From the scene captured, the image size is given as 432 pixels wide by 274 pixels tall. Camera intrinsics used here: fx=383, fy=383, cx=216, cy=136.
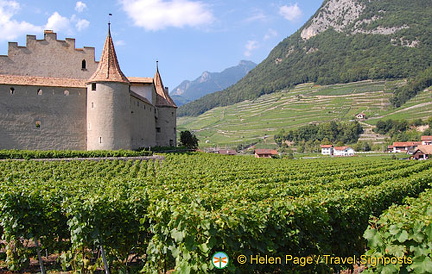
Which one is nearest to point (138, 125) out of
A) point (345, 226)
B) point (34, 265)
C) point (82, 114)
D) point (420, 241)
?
point (82, 114)

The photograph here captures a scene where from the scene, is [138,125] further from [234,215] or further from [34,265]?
[234,215]

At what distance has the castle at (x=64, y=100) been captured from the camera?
39281mm

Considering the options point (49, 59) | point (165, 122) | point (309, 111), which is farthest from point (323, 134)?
point (49, 59)

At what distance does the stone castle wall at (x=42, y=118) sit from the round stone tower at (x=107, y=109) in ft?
7.36

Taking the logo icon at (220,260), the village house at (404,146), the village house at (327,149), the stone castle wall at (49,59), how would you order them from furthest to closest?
1. the village house at (327,149)
2. the village house at (404,146)
3. the stone castle wall at (49,59)
4. the logo icon at (220,260)

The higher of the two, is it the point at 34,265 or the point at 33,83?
the point at 33,83

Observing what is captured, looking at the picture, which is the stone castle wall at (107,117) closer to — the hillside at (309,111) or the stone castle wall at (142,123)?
Answer: the stone castle wall at (142,123)

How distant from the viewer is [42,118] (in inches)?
1591

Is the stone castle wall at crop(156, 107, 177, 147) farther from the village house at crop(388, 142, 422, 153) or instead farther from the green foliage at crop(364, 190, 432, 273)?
the village house at crop(388, 142, 422, 153)

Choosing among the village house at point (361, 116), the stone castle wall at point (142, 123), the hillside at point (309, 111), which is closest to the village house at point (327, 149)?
the hillside at point (309, 111)

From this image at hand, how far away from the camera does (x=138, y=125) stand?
45531 millimetres

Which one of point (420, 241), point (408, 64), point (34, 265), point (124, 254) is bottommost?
point (34, 265)

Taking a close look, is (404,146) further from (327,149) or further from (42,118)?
(42,118)

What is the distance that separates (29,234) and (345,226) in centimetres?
856
